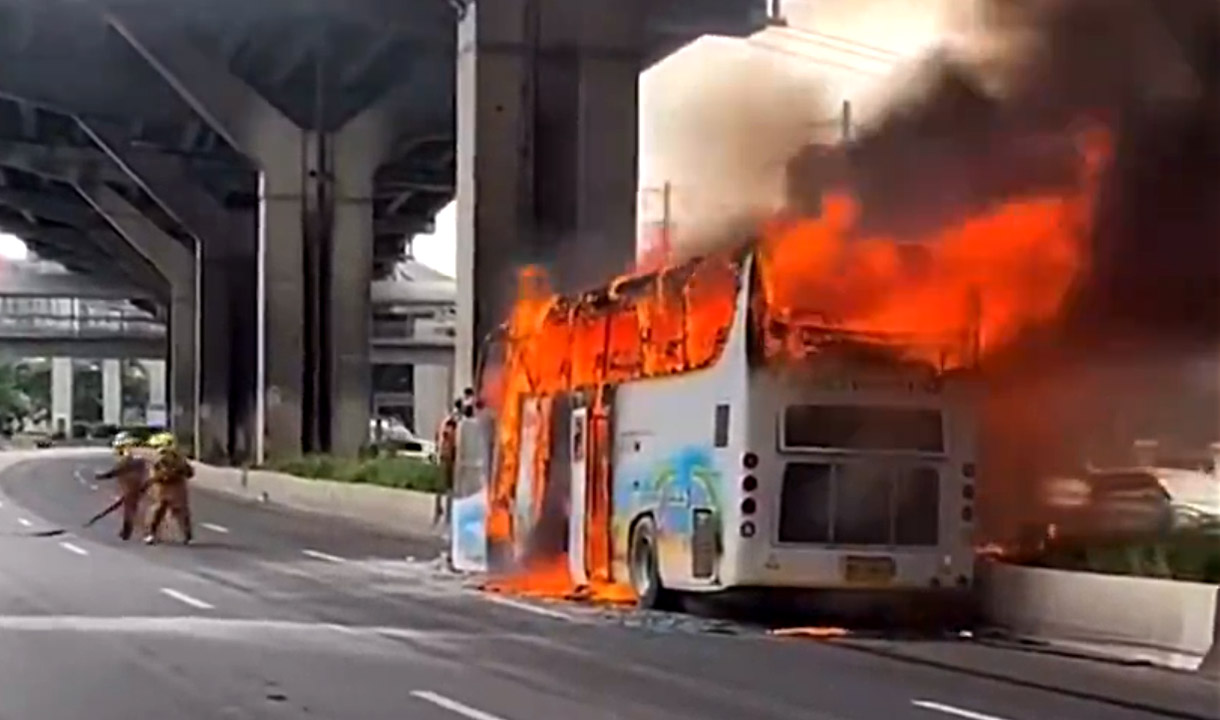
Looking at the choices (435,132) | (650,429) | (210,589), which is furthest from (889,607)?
(435,132)

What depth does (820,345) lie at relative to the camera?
66.1 feet

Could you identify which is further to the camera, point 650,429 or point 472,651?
point 650,429

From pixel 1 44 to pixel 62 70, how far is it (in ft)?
15.7

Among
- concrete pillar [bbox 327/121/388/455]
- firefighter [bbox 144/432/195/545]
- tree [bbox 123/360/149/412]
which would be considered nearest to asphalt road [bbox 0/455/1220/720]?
firefighter [bbox 144/432/195/545]

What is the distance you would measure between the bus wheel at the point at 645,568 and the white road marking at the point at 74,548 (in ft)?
35.7

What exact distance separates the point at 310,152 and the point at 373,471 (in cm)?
1637

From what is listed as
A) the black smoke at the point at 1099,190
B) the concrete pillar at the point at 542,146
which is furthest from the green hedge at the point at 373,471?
the black smoke at the point at 1099,190

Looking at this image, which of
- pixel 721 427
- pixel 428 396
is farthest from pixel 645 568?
pixel 428 396

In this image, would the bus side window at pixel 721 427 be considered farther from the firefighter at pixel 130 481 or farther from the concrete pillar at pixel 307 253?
the concrete pillar at pixel 307 253

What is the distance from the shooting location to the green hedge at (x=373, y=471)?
140ft

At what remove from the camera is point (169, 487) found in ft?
112

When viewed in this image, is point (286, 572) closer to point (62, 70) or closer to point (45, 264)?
point (62, 70)

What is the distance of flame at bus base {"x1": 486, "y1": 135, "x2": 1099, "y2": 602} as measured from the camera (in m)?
20.2

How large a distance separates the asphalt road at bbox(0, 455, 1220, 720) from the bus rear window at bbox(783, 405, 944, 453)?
172cm
